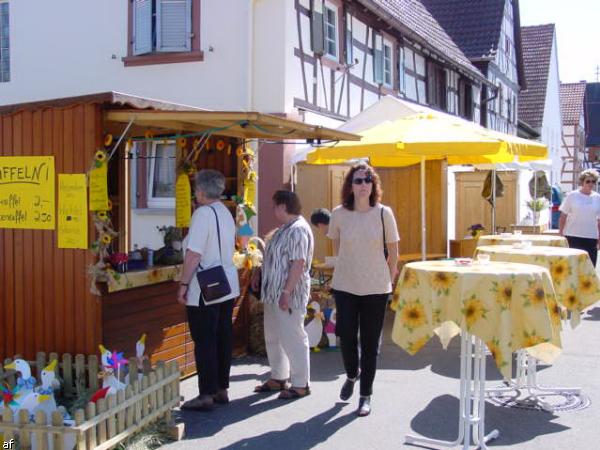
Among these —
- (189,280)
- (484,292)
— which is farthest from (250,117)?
(484,292)

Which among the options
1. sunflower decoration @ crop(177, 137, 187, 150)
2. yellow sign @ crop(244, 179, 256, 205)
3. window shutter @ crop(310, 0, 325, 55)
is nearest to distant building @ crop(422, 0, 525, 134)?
window shutter @ crop(310, 0, 325, 55)

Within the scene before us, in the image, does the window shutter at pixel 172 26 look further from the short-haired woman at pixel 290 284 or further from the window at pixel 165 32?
the short-haired woman at pixel 290 284

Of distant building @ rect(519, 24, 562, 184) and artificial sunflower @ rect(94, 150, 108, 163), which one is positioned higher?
distant building @ rect(519, 24, 562, 184)

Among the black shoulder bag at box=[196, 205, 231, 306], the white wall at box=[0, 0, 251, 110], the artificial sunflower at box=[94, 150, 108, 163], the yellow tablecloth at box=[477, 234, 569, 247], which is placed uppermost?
the white wall at box=[0, 0, 251, 110]

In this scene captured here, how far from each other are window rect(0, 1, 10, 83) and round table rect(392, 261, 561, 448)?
11032 mm

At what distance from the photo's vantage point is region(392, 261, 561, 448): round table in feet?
14.1

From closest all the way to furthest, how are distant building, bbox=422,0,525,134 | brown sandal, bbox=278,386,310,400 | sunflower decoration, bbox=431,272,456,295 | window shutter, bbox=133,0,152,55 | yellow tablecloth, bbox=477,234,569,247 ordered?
1. sunflower decoration, bbox=431,272,456,295
2. brown sandal, bbox=278,386,310,400
3. yellow tablecloth, bbox=477,234,569,247
4. window shutter, bbox=133,0,152,55
5. distant building, bbox=422,0,525,134

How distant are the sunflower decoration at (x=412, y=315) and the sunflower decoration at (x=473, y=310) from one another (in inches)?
11.2

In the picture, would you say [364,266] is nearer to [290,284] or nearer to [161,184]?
[290,284]

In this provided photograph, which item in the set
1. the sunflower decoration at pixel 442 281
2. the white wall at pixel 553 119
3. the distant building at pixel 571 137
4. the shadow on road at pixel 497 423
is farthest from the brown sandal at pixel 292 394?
the distant building at pixel 571 137

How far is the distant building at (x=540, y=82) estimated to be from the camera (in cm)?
3353

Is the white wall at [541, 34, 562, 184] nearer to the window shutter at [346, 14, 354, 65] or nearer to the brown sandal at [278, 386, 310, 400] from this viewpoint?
the window shutter at [346, 14, 354, 65]

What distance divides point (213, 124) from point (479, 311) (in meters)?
2.36

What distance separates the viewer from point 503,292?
4305mm
